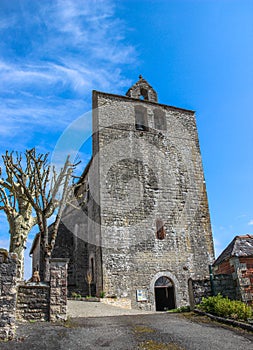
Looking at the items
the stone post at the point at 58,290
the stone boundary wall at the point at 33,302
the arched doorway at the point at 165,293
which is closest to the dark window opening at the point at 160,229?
the arched doorway at the point at 165,293

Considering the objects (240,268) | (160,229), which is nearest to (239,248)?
(240,268)

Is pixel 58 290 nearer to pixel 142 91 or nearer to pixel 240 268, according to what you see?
pixel 240 268

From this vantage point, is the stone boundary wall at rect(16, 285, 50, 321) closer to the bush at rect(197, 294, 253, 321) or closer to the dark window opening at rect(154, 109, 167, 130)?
the bush at rect(197, 294, 253, 321)

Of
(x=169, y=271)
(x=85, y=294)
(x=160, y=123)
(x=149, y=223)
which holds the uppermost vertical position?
(x=160, y=123)

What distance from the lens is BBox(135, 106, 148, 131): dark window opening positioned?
1880cm

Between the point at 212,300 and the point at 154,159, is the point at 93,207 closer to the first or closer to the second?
the point at 154,159

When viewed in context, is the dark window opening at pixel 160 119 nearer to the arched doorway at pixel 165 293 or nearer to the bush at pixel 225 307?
the arched doorway at pixel 165 293

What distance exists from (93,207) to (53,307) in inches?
359

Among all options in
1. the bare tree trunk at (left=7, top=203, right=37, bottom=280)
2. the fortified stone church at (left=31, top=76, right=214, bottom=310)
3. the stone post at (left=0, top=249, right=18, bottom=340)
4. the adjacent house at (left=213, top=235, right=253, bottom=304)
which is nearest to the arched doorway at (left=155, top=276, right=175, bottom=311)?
the fortified stone church at (left=31, top=76, right=214, bottom=310)

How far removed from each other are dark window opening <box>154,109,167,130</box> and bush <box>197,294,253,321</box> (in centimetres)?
1210

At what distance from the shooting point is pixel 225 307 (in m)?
8.20

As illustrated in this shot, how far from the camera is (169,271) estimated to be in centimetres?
1567

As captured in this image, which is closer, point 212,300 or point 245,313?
point 245,313

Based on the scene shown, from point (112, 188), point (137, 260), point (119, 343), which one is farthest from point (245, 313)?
point (112, 188)
